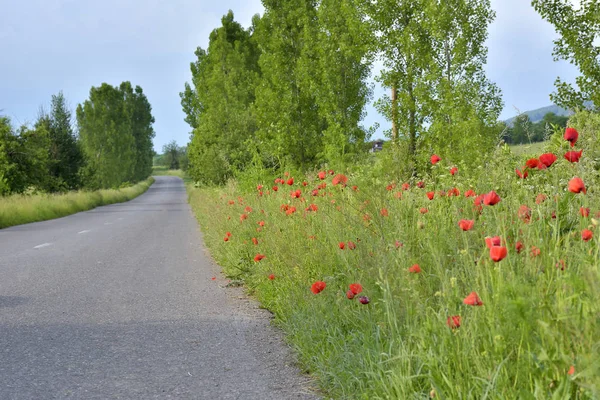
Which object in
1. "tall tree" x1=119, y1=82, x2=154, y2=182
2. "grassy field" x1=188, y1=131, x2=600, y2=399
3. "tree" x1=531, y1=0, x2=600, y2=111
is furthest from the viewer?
"tall tree" x1=119, y1=82, x2=154, y2=182

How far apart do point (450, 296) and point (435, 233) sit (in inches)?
72.1

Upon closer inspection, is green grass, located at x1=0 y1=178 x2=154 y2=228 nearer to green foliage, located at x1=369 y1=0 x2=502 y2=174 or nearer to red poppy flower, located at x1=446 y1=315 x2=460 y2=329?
green foliage, located at x1=369 y1=0 x2=502 y2=174

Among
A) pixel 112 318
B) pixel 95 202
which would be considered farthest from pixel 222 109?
pixel 112 318

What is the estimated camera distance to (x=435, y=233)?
5109 millimetres

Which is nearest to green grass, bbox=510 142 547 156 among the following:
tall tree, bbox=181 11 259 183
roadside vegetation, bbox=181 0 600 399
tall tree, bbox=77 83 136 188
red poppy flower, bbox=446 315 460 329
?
roadside vegetation, bbox=181 0 600 399

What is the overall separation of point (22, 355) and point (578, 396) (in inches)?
164

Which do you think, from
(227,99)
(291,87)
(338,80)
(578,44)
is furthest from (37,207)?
(578,44)

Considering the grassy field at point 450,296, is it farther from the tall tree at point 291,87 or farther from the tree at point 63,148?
the tree at point 63,148

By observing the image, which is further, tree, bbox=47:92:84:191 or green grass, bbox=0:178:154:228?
tree, bbox=47:92:84:191

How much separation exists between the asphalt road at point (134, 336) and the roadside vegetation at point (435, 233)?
370mm

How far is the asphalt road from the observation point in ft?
14.1

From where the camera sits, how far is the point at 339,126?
22.8 m

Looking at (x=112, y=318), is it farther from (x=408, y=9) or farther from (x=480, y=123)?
(x=408, y=9)

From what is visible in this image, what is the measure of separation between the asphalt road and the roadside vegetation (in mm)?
370
